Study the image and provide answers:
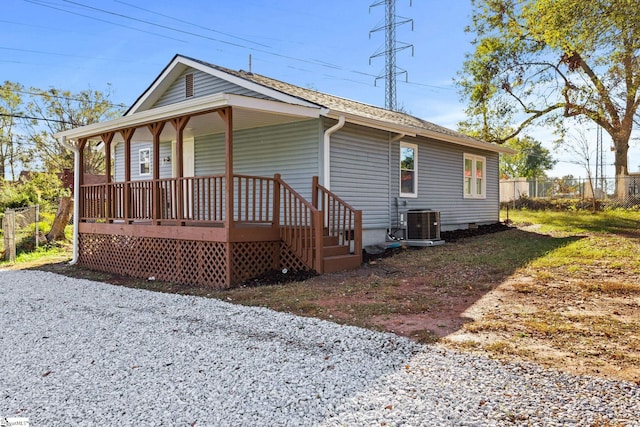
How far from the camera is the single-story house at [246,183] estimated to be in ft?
25.1

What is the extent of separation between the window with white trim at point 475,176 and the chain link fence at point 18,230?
1228cm

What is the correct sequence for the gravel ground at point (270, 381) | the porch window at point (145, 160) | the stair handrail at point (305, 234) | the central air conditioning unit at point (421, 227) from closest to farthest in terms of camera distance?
the gravel ground at point (270, 381) → the stair handrail at point (305, 234) → the central air conditioning unit at point (421, 227) → the porch window at point (145, 160)

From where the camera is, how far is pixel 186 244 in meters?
8.04

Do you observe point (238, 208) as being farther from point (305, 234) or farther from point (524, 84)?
point (524, 84)

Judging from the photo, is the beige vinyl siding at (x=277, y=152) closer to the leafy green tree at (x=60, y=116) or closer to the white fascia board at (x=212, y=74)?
the white fascia board at (x=212, y=74)

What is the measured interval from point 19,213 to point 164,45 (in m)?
15.5

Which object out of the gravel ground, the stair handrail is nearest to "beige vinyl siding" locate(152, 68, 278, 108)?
the stair handrail

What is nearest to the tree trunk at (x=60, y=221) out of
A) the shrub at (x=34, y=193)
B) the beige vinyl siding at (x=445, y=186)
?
the shrub at (x=34, y=193)

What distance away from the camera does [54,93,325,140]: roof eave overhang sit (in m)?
6.91

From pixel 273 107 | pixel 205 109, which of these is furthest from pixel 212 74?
pixel 205 109

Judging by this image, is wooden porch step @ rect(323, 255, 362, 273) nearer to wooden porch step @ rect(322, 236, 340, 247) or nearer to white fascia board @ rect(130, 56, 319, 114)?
wooden porch step @ rect(322, 236, 340, 247)

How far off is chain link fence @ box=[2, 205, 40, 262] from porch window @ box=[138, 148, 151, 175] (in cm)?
283

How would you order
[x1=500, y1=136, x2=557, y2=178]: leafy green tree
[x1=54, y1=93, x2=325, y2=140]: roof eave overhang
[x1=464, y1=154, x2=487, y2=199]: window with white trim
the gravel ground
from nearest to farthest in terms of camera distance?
the gravel ground → [x1=54, y1=93, x2=325, y2=140]: roof eave overhang → [x1=464, y1=154, x2=487, y2=199]: window with white trim → [x1=500, y1=136, x2=557, y2=178]: leafy green tree

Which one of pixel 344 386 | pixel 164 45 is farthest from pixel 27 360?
pixel 164 45
